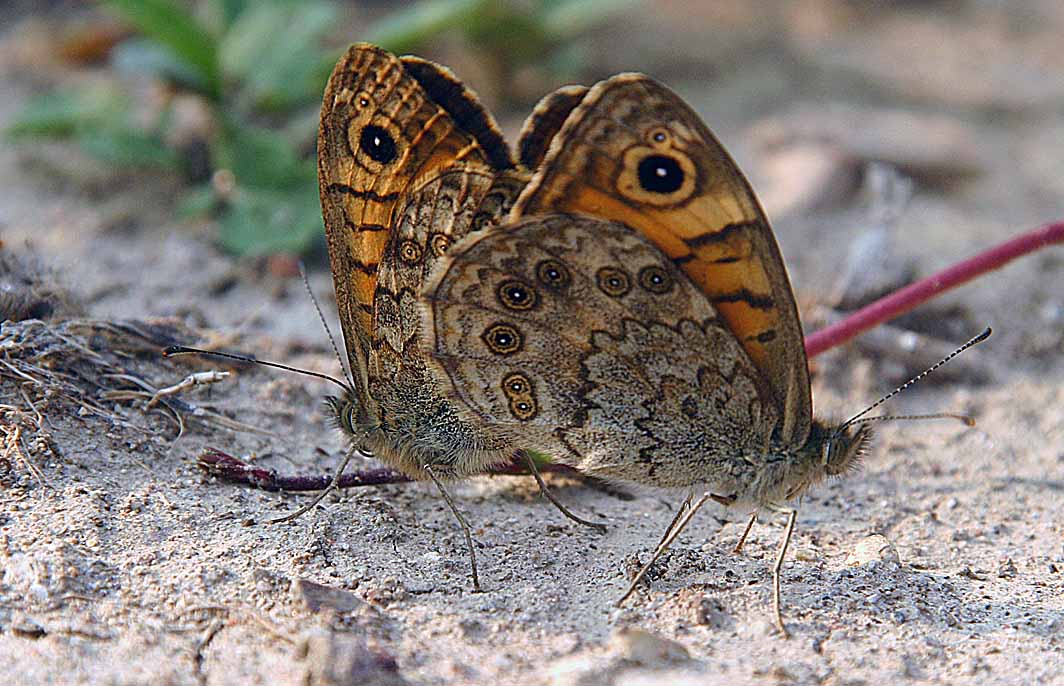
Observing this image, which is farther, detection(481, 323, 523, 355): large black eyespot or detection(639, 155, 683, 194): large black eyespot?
detection(481, 323, 523, 355): large black eyespot

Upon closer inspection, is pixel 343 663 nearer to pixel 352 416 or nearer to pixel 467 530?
pixel 467 530

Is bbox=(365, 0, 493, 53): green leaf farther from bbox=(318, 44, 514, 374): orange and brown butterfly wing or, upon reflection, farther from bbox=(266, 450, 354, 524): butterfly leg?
bbox=(266, 450, 354, 524): butterfly leg

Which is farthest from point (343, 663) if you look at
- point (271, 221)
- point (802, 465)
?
point (271, 221)

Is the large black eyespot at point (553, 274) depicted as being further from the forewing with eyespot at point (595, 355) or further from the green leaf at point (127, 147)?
the green leaf at point (127, 147)

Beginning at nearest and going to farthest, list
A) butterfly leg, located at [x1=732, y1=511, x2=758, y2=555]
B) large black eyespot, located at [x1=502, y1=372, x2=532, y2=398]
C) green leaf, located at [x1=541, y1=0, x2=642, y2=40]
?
large black eyespot, located at [x1=502, y1=372, x2=532, y2=398] < butterfly leg, located at [x1=732, y1=511, x2=758, y2=555] < green leaf, located at [x1=541, y1=0, x2=642, y2=40]

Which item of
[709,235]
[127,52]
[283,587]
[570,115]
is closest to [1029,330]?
[709,235]

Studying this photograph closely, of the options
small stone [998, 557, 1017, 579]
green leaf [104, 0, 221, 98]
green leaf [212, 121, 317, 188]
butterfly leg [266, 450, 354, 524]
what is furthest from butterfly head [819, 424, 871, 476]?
green leaf [104, 0, 221, 98]

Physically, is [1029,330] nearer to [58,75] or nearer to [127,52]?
[127,52]
